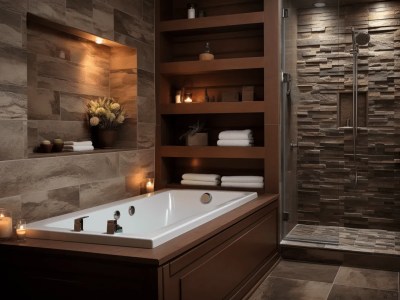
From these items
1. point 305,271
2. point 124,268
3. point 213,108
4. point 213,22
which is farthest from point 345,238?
point 124,268

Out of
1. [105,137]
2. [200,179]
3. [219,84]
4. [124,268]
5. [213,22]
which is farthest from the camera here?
[219,84]

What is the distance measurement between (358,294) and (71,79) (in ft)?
8.48

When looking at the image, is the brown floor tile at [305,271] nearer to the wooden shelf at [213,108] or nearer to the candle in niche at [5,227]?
the wooden shelf at [213,108]

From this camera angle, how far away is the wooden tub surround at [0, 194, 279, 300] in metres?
2.12

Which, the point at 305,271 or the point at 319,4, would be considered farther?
the point at 319,4

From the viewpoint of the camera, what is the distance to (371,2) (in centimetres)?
447

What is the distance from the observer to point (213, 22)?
433 centimetres

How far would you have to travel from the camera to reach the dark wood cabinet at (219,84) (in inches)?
166

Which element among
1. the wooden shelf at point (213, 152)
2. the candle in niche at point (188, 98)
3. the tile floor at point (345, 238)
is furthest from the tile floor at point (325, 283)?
the candle in niche at point (188, 98)

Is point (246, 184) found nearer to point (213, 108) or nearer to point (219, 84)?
point (213, 108)

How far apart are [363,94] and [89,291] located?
10.9 feet

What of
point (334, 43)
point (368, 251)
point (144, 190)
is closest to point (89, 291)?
point (144, 190)

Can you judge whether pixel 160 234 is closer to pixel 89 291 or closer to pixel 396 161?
pixel 89 291

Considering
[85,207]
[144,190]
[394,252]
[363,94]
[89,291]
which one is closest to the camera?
[89,291]
